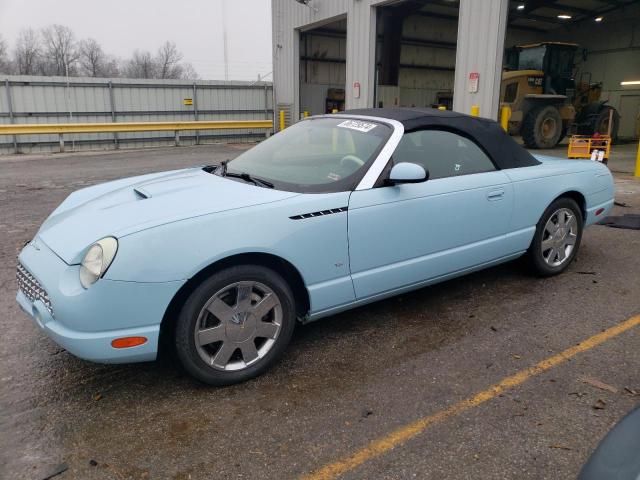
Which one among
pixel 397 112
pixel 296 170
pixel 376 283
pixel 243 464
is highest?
pixel 397 112

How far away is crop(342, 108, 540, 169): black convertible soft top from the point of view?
3604 millimetres

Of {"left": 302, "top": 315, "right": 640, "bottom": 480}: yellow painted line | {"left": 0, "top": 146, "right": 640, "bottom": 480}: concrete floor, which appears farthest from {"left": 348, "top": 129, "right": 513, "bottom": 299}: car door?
{"left": 302, "top": 315, "right": 640, "bottom": 480}: yellow painted line

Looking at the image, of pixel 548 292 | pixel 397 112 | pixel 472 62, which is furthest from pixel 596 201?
pixel 472 62

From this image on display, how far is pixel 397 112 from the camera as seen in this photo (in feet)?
12.1

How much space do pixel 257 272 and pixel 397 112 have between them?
175cm

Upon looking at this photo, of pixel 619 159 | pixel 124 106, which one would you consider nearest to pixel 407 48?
pixel 619 159

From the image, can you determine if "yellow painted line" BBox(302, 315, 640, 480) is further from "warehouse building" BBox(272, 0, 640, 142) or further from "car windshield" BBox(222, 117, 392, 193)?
"warehouse building" BBox(272, 0, 640, 142)

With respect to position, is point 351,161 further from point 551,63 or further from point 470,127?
point 551,63

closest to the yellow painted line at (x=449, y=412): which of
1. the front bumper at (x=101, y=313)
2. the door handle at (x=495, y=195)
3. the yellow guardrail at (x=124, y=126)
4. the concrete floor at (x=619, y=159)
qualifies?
the front bumper at (x=101, y=313)

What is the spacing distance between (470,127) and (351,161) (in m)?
1.16

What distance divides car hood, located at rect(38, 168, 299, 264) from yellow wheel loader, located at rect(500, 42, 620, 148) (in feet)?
47.9

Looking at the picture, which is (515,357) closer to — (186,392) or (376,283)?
(376,283)

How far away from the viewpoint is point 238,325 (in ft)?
8.87

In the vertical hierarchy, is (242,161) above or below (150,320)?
above
